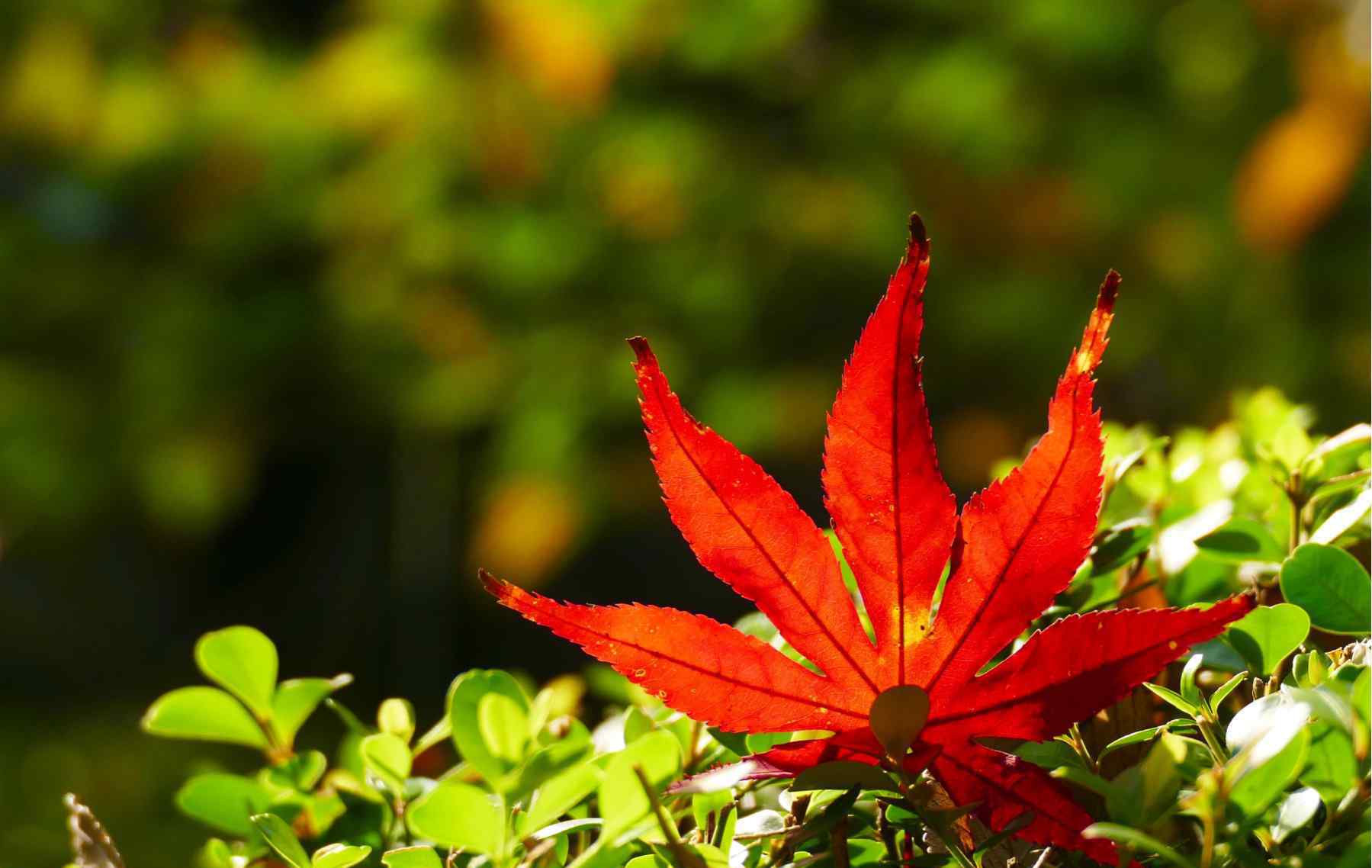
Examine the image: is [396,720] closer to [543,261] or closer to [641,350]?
[641,350]

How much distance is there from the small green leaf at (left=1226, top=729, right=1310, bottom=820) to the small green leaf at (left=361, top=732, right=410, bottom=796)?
24 cm

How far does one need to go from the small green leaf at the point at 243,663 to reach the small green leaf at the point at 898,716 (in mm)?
225

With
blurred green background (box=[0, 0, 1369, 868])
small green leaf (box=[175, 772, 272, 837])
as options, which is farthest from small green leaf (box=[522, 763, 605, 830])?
blurred green background (box=[0, 0, 1369, 868])

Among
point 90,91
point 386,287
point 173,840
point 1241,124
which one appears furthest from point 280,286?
point 1241,124

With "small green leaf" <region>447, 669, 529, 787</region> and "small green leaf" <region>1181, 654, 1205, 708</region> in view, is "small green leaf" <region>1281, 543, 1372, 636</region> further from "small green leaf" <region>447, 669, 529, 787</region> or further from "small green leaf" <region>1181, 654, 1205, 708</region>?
"small green leaf" <region>447, 669, 529, 787</region>

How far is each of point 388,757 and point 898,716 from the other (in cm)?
17

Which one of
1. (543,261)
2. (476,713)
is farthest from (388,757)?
(543,261)

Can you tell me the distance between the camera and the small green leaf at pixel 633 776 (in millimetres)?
271

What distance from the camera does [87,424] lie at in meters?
4.29

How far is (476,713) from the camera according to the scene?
14.8 inches

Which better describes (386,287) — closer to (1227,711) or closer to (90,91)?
(90,91)

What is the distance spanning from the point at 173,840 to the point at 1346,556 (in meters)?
3.38

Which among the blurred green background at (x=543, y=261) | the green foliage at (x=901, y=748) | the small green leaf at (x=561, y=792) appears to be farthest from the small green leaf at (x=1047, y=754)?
the blurred green background at (x=543, y=261)

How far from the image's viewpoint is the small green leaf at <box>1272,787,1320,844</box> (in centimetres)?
29
